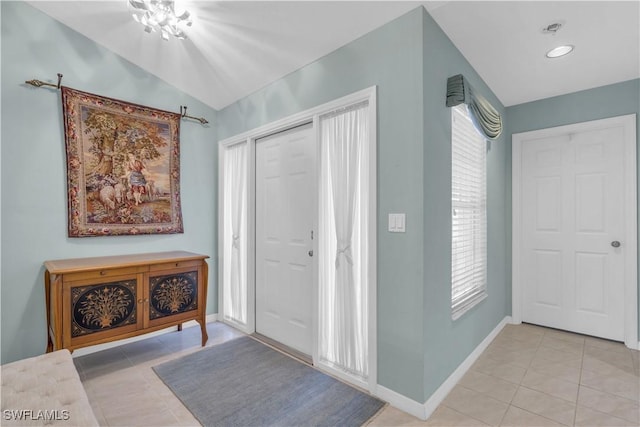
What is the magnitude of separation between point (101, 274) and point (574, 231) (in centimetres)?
434

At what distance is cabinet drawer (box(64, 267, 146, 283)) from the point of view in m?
2.12

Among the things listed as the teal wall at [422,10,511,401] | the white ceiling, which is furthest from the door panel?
the teal wall at [422,10,511,401]

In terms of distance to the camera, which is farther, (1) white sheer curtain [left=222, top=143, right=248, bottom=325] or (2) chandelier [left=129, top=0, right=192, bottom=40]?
(1) white sheer curtain [left=222, top=143, right=248, bottom=325]

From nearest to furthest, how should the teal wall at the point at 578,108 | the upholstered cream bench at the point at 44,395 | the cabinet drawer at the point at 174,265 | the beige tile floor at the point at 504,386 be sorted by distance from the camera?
the upholstered cream bench at the point at 44,395 → the beige tile floor at the point at 504,386 → the cabinet drawer at the point at 174,265 → the teal wall at the point at 578,108

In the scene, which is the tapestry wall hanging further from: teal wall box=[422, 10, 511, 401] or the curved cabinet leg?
teal wall box=[422, 10, 511, 401]

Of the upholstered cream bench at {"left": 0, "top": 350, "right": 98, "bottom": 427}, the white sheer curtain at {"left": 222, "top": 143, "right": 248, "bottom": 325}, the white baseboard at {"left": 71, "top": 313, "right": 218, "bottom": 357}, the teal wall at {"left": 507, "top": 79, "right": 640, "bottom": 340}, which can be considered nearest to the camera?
the upholstered cream bench at {"left": 0, "top": 350, "right": 98, "bottom": 427}

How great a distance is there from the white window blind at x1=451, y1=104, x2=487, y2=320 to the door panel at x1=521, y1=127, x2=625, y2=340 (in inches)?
35.5

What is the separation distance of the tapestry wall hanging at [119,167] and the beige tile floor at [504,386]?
46.2 inches

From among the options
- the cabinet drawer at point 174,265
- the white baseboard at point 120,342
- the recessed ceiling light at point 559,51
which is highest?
the recessed ceiling light at point 559,51

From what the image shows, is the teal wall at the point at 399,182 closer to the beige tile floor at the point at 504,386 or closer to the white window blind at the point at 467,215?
the beige tile floor at the point at 504,386

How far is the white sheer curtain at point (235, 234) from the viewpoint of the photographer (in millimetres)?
3299

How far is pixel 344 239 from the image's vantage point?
2.28 m

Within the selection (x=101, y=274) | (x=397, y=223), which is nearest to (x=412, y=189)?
(x=397, y=223)

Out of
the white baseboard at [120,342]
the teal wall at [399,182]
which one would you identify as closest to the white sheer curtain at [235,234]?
the white baseboard at [120,342]
